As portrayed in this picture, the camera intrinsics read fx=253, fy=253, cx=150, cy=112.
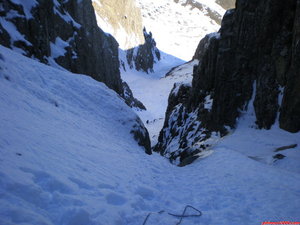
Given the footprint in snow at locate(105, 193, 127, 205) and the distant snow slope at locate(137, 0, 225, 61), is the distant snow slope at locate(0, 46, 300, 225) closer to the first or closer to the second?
the footprint in snow at locate(105, 193, 127, 205)

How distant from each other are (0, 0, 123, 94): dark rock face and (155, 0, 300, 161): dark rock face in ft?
40.3

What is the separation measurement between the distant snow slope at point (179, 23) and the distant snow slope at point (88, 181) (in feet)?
380

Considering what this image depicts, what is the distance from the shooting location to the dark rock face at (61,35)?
60.9 ft

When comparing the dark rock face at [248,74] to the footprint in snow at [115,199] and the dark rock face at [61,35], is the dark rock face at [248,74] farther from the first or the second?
the dark rock face at [61,35]

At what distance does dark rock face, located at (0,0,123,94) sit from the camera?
1856 cm

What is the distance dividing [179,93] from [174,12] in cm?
16117

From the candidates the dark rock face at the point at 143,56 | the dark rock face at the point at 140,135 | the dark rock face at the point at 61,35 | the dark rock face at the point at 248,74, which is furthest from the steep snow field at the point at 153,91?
the dark rock face at the point at 140,135

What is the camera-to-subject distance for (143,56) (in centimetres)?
8856

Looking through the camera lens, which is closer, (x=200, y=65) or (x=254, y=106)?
(x=254, y=106)

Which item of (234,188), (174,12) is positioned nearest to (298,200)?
(234,188)

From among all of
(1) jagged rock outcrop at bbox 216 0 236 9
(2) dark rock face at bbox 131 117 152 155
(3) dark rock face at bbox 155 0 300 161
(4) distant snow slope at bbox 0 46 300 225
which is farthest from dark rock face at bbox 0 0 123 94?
(1) jagged rock outcrop at bbox 216 0 236 9

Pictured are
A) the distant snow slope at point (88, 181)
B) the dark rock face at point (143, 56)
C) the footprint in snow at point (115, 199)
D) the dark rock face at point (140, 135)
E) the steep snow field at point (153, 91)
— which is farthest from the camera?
the dark rock face at point (143, 56)

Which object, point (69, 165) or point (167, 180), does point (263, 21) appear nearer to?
point (167, 180)

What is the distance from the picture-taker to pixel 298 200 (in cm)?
650
